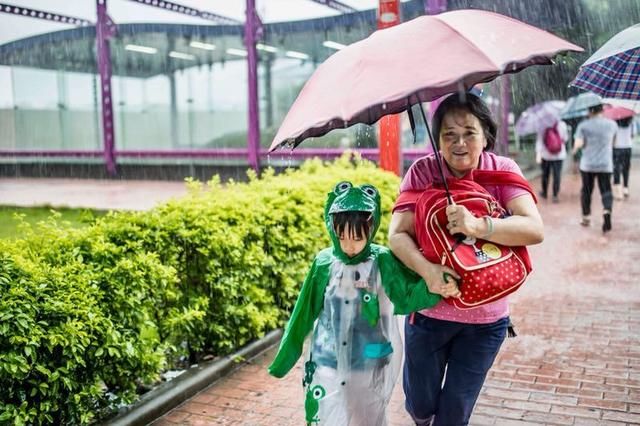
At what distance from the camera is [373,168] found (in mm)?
8555

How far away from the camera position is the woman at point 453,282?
8.38 ft

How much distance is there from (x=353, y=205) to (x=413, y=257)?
35 centimetres

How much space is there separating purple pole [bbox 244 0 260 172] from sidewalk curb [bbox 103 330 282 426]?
14.9m

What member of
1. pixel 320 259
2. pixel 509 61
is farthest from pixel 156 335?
pixel 509 61

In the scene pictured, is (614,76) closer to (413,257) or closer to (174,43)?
(413,257)

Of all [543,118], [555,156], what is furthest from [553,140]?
[543,118]

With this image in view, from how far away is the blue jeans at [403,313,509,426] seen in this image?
2871 mm

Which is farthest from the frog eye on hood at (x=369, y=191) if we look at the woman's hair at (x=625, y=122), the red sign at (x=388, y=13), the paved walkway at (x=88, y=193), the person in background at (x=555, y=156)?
the woman's hair at (x=625, y=122)

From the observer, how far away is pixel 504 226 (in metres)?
2.51

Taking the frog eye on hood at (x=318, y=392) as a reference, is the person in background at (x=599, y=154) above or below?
above

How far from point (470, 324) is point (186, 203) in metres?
3.00

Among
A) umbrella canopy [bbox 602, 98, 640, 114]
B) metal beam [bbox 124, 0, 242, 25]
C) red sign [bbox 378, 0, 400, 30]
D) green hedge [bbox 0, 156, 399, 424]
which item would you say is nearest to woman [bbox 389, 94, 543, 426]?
green hedge [bbox 0, 156, 399, 424]

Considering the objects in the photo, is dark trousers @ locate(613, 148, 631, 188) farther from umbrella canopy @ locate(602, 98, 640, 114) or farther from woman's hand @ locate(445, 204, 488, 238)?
→ woman's hand @ locate(445, 204, 488, 238)

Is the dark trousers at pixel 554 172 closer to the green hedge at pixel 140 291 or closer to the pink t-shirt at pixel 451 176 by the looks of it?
the green hedge at pixel 140 291
